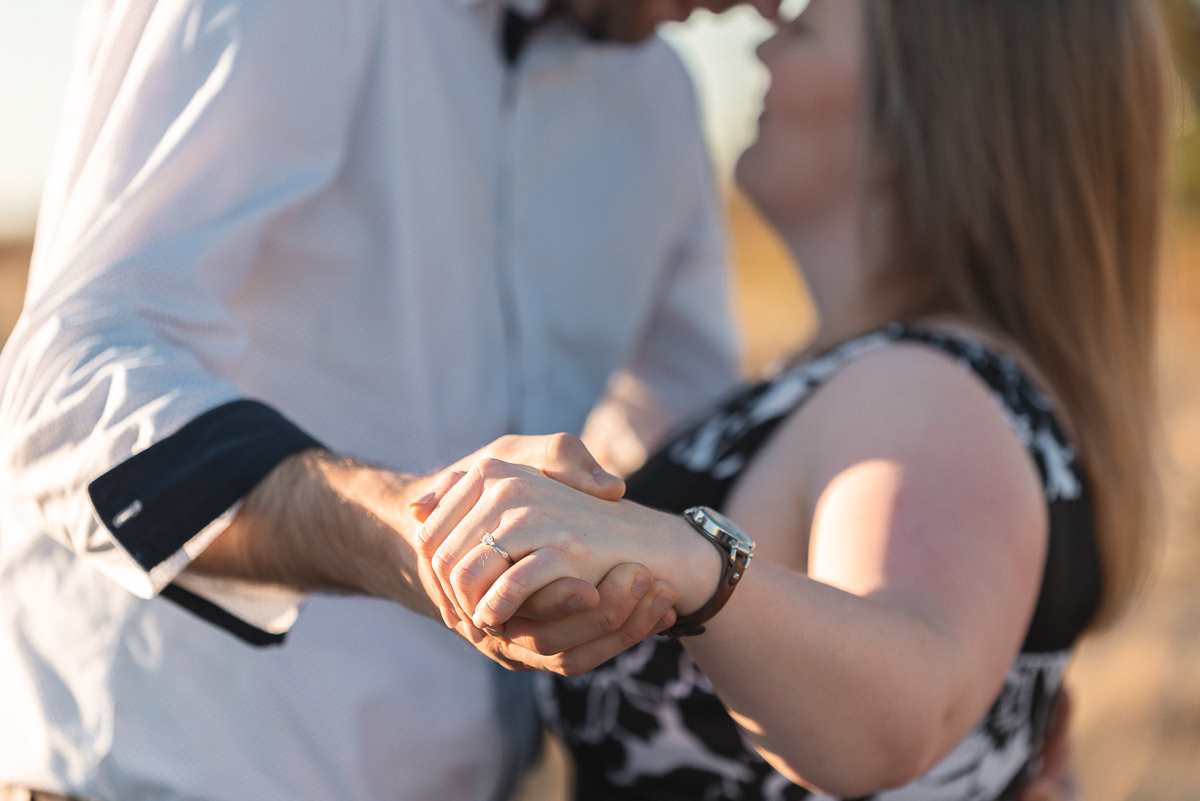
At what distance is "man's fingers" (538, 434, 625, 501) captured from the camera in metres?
0.93

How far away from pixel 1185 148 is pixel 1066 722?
958cm

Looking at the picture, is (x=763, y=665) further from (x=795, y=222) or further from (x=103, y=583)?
(x=795, y=222)

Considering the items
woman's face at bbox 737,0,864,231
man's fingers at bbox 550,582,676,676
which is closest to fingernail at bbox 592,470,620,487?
man's fingers at bbox 550,582,676,676

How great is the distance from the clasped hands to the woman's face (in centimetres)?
121

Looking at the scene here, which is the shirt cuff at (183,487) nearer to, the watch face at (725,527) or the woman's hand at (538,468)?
the woman's hand at (538,468)

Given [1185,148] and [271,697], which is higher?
[271,697]

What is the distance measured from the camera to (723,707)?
4.91ft

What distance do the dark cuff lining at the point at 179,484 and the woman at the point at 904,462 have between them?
1.06 ft

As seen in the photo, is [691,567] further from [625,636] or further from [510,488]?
[510,488]

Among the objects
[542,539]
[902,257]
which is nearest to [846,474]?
[542,539]

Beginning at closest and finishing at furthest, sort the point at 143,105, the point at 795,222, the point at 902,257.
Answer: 1. the point at 143,105
2. the point at 902,257
3. the point at 795,222

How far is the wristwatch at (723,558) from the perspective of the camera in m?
0.97

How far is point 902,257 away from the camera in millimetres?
1942

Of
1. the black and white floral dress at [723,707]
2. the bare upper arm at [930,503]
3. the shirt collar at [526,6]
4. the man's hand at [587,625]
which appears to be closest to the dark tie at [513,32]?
the shirt collar at [526,6]
